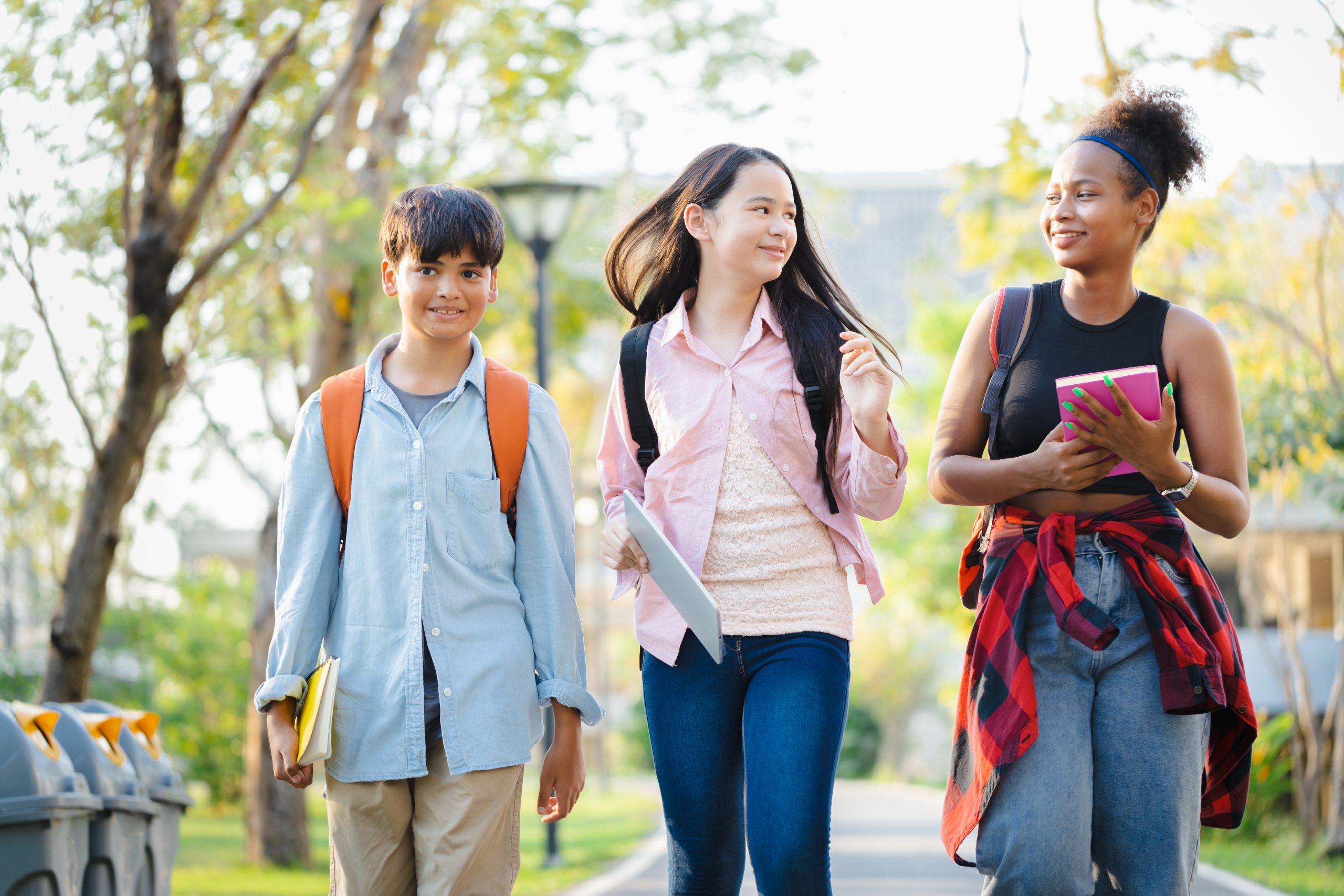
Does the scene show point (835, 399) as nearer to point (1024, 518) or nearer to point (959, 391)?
point (959, 391)

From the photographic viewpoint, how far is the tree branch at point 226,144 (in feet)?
22.4

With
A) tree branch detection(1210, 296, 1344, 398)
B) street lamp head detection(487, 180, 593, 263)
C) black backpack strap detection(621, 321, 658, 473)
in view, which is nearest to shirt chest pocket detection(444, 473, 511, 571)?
black backpack strap detection(621, 321, 658, 473)

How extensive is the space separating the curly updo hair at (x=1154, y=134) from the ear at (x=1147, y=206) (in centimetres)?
1

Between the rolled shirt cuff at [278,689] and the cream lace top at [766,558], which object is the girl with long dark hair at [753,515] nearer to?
the cream lace top at [766,558]

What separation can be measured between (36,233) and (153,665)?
1152 cm

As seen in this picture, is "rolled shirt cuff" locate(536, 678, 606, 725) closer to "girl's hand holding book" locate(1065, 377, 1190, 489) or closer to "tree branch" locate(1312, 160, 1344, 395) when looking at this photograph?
"girl's hand holding book" locate(1065, 377, 1190, 489)

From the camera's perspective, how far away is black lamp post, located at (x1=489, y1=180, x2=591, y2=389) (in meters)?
10.6

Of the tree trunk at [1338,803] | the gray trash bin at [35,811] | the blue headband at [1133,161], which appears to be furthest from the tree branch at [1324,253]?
the gray trash bin at [35,811]

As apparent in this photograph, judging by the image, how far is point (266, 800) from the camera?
34.0 feet

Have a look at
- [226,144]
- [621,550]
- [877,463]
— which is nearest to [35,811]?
[621,550]

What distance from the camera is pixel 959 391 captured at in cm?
353

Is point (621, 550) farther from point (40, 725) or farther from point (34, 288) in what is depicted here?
point (34, 288)

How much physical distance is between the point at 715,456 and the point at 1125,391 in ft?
3.36

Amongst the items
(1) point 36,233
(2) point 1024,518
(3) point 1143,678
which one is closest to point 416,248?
(2) point 1024,518
